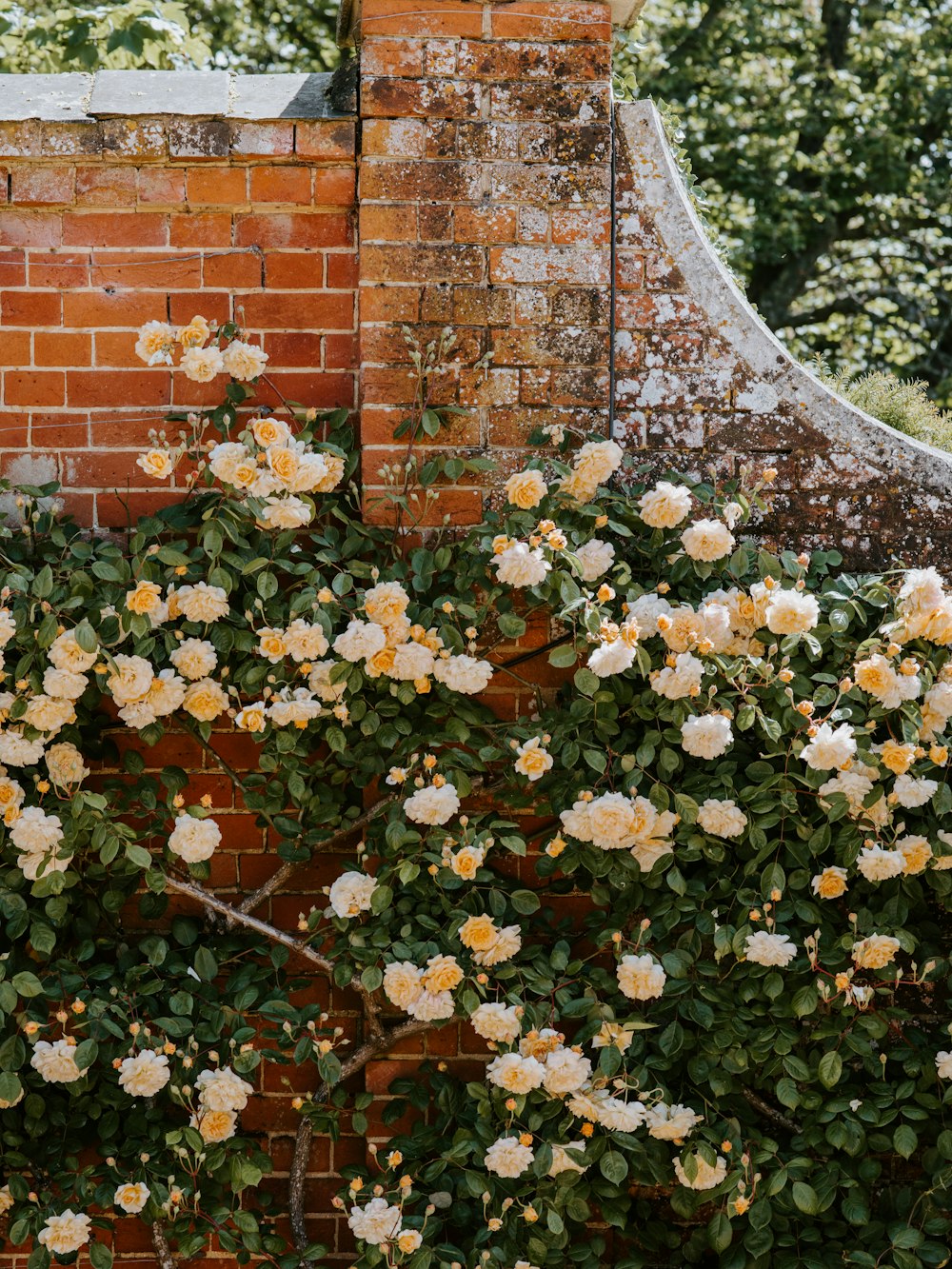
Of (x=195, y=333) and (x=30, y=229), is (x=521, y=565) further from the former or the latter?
(x=30, y=229)

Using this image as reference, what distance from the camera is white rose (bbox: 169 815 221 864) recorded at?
8.37 ft

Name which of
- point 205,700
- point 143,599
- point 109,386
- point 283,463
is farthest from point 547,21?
point 205,700

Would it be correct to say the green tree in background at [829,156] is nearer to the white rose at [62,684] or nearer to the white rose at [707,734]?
the white rose at [707,734]

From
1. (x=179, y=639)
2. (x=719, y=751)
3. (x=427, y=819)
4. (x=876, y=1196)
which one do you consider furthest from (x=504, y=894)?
(x=876, y=1196)

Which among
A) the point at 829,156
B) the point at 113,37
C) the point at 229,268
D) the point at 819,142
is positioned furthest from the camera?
the point at 819,142

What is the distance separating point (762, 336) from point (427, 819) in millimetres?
1371

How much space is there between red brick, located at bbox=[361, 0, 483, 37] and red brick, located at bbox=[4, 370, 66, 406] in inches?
40.9

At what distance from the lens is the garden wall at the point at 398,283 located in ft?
8.68

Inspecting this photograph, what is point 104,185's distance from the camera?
8.84 ft

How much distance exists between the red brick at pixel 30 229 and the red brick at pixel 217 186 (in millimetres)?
319

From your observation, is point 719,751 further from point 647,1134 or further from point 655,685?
point 647,1134

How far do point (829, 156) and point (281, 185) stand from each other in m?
9.97

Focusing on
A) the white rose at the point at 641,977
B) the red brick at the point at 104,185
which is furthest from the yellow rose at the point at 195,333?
the white rose at the point at 641,977

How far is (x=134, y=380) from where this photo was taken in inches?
108
